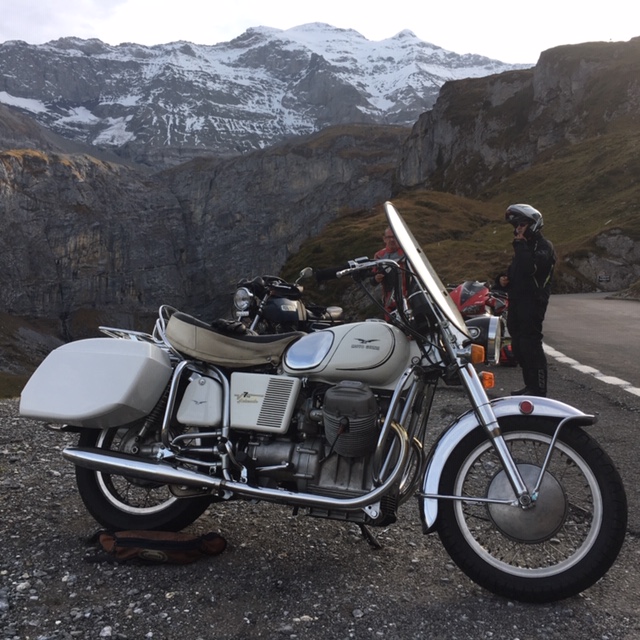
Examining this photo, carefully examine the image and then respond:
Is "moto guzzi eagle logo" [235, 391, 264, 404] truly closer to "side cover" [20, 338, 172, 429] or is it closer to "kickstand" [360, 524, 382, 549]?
"side cover" [20, 338, 172, 429]

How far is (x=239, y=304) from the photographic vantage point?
4453mm

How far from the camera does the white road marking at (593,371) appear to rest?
9313mm

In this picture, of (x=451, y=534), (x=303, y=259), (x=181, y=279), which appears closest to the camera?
(x=451, y=534)

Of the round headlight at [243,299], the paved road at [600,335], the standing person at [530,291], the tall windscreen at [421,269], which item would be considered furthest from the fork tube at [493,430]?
the paved road at [600,335]

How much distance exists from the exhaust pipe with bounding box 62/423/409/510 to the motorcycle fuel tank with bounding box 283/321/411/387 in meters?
0.32

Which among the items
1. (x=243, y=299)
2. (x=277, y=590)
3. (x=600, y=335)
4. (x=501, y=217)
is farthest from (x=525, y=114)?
(x=277, y=590)

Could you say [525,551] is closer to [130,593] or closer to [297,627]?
[297,627]

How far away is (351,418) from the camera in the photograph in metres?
3.61

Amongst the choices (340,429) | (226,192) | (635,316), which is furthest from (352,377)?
(226,192)

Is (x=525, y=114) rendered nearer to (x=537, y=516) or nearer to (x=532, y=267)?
(x=532, y=267)

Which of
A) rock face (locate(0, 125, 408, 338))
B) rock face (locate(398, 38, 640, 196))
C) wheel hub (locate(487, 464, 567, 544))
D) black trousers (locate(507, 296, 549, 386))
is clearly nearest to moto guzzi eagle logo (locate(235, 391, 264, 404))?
wheel hub (locate(487, 464, 567, 544))

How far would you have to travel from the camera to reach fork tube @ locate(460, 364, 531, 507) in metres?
3.54

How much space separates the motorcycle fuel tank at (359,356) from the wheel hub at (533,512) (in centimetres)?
88

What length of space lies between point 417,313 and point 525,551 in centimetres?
151
